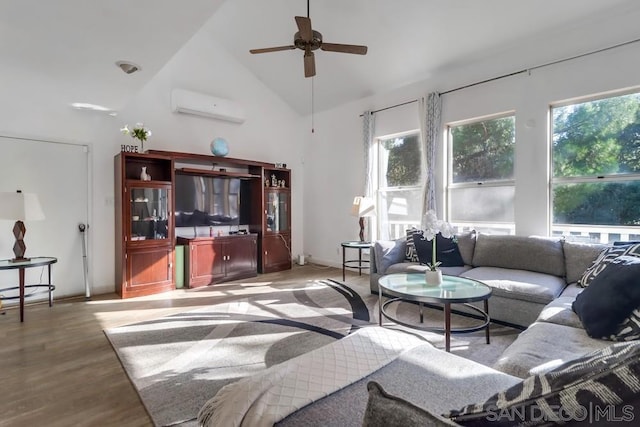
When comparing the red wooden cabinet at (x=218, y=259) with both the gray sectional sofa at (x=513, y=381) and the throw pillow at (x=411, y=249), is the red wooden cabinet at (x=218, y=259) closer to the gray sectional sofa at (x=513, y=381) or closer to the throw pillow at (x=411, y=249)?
the throw pillow at (x=411, y=249)

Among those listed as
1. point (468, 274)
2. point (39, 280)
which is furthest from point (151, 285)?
point (468, 274)

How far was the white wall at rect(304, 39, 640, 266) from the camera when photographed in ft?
11.2

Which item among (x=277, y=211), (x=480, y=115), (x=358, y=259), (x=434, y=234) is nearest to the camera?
(x=434, y=234)

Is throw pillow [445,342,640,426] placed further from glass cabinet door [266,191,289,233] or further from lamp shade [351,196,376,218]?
glass cabinet door [266,191,289,233]

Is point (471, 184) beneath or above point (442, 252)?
above

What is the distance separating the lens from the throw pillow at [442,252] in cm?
382

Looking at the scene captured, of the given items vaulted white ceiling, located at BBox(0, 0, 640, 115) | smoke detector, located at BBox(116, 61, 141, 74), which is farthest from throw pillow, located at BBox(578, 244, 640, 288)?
smoke detector, located at BBox(116, 61, 141, 74)

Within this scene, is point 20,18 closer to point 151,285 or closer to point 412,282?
point 151,285

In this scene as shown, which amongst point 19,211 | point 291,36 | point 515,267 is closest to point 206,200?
point 19,211

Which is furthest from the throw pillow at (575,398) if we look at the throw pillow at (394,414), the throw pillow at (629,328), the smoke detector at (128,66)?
the smoke detector at (128,66)

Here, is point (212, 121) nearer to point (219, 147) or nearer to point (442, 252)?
point (219, 147)

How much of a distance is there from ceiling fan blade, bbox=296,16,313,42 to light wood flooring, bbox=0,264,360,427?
3156mm

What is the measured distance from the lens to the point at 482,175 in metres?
4.30

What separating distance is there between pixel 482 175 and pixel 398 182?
131 cm
